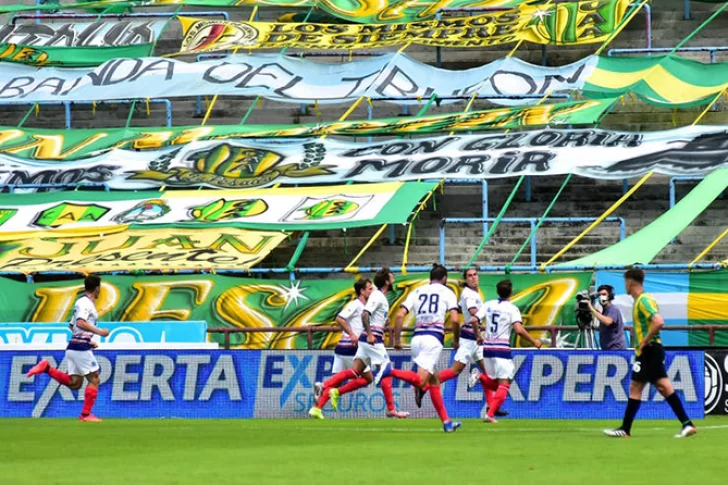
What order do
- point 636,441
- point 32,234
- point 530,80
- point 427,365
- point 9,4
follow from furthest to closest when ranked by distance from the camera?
point 9,4 < point 530,80 < point 32,234 < point 427,365 < point 636,441

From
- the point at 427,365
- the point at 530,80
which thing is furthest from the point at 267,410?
the point at 530,80

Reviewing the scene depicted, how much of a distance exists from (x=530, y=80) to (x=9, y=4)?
54.2 feet

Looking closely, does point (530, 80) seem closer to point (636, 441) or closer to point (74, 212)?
point (74, 212)

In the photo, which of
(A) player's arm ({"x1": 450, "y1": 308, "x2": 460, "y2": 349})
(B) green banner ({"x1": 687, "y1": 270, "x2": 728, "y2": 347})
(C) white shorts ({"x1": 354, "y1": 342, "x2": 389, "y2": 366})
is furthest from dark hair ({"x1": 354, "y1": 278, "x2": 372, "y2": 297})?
(B) green banner ({"x1": 687, "y1": 270, "x2": 728, "y2": 347})

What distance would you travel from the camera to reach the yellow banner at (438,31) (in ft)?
121

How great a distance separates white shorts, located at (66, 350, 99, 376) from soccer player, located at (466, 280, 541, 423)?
497 cm

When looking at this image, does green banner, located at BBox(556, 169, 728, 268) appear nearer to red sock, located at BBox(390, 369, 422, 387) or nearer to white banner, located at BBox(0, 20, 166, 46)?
red sock, located at BBox(390, 369, 422, 387)

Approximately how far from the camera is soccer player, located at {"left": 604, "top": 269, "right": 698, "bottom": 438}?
51.5 feet

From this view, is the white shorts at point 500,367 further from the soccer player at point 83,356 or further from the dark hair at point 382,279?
the soccer player at point 83,356

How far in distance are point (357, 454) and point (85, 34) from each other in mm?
28691

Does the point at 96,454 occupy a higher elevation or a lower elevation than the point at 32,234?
lower

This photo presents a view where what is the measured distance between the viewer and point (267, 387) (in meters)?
22.3

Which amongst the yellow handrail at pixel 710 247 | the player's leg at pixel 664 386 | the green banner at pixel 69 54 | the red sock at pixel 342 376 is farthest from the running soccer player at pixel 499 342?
the green banner at pixel 69 54

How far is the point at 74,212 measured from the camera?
32.4m
